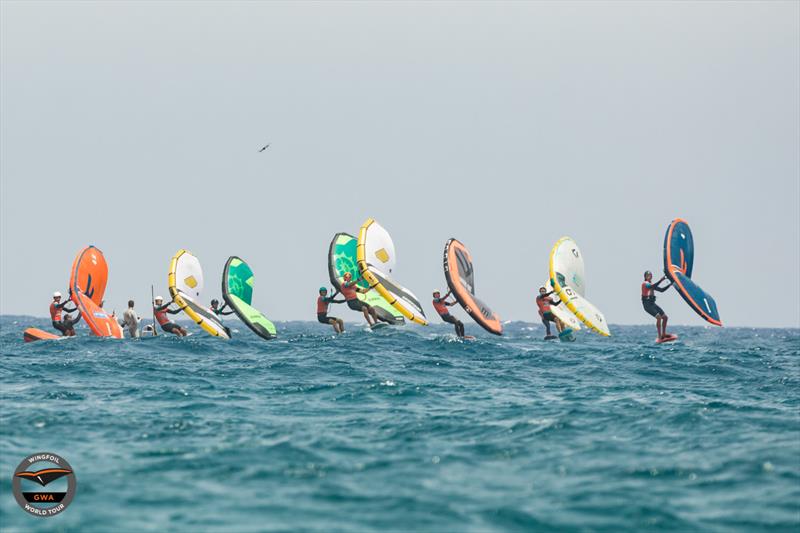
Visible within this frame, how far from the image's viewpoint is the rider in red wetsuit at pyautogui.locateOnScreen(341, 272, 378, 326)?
3366cm

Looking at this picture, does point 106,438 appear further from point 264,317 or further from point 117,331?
point 264,317

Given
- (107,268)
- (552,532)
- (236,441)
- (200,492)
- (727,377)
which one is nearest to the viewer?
(552,532)

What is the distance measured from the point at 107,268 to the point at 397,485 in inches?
1052

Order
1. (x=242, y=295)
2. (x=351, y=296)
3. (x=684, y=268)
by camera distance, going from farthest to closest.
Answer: (x=684, y=268) → (x=242, y=295) → (x=351, y=296)

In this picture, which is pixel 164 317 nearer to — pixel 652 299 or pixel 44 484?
pixel 652 299

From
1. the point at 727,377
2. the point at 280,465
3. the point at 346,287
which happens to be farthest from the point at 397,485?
the point at 346,287

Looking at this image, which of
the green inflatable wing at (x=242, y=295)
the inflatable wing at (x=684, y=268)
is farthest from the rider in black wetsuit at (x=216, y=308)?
the inflatable wing at (x=684, y=268)

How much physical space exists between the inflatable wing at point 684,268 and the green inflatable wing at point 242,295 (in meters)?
15.9

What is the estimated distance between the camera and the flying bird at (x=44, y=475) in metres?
9.92

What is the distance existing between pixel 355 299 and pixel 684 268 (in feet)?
45.5

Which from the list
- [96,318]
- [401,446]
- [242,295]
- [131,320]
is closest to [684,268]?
[242,295]

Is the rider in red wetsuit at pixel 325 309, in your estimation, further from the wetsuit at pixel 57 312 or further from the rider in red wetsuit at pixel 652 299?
the rider in red wetsuit at pixel 652 299

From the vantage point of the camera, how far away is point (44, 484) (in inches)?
388

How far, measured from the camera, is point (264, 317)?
120 ft
